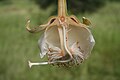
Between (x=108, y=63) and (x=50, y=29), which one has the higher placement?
(x=50, y=29)

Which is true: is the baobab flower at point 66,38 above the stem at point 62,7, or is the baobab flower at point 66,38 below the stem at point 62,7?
below

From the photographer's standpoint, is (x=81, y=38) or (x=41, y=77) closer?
(x=81, y=38)

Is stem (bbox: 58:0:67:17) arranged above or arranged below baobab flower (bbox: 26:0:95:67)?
above

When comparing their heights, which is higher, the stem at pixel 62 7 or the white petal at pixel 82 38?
the stem at pixel 62 7

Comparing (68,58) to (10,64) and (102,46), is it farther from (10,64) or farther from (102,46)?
(102,46)

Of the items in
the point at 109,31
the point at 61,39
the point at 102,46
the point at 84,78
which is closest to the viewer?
the point at 61,39

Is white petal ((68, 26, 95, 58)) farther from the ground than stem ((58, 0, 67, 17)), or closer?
closer

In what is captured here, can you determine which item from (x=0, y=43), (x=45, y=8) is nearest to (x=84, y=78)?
(x=0, y=43)

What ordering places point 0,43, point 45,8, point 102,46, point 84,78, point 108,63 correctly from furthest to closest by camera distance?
point 45,8, point 0,43, point 102,46, point 108,63, point 84,78
